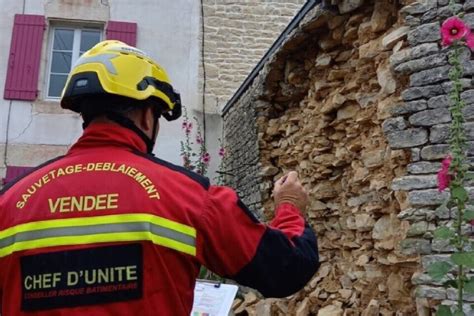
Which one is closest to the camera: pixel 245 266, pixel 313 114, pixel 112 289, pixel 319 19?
pixel 112 289

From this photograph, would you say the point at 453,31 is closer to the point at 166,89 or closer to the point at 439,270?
the point at 439,270

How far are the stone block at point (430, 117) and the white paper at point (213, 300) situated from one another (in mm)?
1547

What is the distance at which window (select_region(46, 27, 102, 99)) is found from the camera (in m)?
8.50

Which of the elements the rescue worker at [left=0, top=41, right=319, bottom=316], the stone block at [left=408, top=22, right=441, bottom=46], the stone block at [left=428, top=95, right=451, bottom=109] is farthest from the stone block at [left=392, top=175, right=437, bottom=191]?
the rescue worker at [left=0, top=41, right=319, bottom=316]

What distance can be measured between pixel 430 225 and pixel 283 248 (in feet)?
6.18

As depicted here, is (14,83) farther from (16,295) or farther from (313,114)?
(16,295)

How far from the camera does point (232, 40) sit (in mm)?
8812

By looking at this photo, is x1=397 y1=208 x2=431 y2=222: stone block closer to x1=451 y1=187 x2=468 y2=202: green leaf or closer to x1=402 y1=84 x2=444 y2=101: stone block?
x1=402 y1=84 x2=444 y2=101: stone block

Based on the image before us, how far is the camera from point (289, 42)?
522cm

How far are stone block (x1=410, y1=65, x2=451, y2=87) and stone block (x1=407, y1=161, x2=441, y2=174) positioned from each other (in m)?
0.50

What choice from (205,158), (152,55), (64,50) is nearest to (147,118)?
(205,158)

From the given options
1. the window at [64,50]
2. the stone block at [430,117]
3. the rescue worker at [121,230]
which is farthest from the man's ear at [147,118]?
the window at [64,50]

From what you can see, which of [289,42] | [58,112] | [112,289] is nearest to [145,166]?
[112,289]

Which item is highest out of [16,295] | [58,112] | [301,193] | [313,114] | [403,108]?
[58,112]
